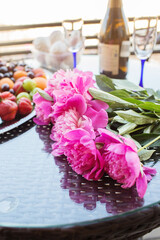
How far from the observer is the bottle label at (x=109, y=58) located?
3.36 ft

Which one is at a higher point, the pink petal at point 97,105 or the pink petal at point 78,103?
the pink petal at point 78,103

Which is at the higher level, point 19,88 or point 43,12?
point 43,12

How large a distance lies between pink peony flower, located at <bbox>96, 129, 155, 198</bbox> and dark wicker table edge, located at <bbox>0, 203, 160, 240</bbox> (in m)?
0.03

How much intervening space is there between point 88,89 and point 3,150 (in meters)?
0.22

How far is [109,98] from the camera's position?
1.79 ft

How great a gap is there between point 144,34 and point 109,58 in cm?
15

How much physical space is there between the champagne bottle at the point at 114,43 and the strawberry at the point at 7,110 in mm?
469

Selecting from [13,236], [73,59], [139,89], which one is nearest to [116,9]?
[73,59]

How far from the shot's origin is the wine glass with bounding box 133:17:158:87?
92 cm

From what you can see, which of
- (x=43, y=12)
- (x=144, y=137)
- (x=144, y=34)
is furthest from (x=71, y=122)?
(x=43, y=12)

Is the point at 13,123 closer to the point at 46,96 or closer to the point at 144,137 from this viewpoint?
the point at 46,96

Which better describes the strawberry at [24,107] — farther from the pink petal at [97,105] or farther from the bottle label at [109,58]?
the bottle label at [109,58]

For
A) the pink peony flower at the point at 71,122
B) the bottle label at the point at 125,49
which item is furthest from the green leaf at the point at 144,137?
the bottle label at the point at 125,49

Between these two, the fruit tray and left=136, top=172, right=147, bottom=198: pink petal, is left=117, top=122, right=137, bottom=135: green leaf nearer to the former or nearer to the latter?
left=136, top=172, right=147, bottom=198: pink petal
